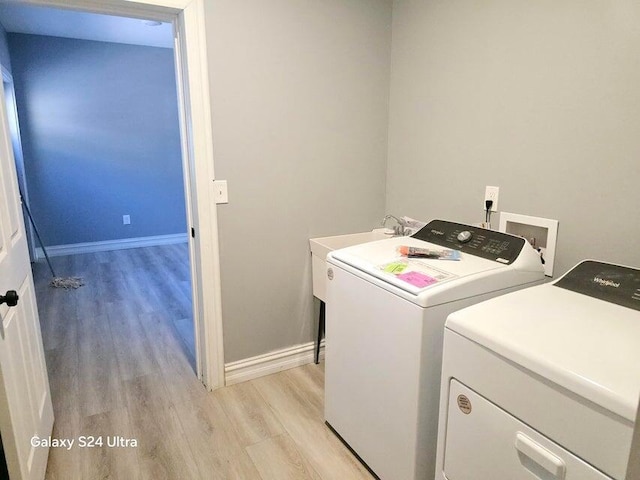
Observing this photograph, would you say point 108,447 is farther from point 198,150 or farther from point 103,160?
point 103,160

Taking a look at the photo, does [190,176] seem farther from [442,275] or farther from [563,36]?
[563,36]

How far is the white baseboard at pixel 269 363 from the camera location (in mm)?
2365

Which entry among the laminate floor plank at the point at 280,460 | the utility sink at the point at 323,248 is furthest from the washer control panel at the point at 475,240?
the laminate floor plank at the point at 280,460

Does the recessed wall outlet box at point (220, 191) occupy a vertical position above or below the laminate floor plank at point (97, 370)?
above

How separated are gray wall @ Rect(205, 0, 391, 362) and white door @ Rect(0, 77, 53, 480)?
2.82 feet

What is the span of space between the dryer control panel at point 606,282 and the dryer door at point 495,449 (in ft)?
1.74

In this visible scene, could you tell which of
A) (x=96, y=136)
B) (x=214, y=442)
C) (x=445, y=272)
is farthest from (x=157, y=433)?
(x=96, y=136)

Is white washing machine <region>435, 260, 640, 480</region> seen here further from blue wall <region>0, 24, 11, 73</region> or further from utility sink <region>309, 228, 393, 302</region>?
blue wall <region>0, 24, 11, 73</region>

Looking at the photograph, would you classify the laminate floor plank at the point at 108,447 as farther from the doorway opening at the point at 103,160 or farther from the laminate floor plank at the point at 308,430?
the doorway opening at the point at 103,160

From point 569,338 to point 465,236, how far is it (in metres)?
0.79

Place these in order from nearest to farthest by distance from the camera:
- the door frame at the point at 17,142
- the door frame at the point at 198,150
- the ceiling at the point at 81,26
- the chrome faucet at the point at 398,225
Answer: the door frame at the point at 198,150 → the chrome faucet at the point at 398,225 → the ceiling at the point at 81,26 → the door frame at the point at 17,142

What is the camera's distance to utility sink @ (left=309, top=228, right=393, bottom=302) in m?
2.34

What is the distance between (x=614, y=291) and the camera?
128cm

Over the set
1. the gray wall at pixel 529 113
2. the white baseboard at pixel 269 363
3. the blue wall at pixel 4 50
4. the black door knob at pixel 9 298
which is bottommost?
the white baseboard at pixel 269 363
